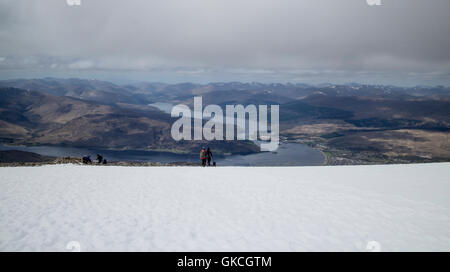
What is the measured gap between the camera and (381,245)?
1006 cm

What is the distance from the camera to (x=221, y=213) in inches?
512

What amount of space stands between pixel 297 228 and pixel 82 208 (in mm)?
10351

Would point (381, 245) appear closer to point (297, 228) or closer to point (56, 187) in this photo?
point (297, 228)

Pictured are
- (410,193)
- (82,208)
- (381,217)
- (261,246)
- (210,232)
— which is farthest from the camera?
(410,193)

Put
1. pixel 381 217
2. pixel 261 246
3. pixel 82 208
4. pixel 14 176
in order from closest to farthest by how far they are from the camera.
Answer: pixel 261 246
pixel 381 217
pixel 82 208
pixel 14 176

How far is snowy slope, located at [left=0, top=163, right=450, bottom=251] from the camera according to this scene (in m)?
10.1

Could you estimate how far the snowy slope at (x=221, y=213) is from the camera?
10.1 m

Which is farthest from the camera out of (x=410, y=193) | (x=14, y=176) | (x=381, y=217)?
(x=14, y=176)
